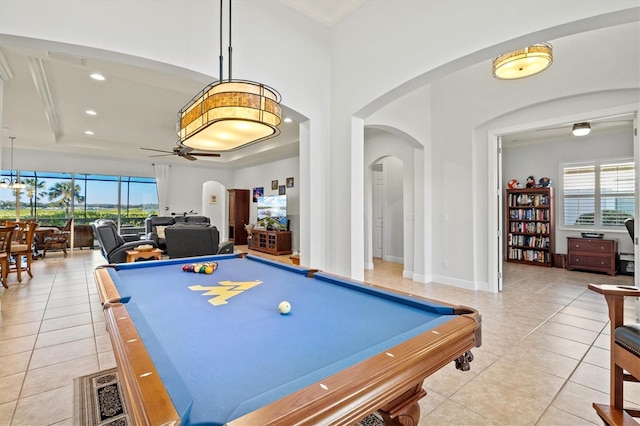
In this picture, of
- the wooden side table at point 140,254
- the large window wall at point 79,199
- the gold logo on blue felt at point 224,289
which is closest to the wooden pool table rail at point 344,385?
the gold logo on blue felt at point 224,289

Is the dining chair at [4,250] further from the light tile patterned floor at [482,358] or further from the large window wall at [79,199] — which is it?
the large window wall at [79,199]

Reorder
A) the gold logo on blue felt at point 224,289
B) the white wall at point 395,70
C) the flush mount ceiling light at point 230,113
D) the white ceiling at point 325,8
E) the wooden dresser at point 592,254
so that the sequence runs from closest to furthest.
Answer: the flush mount ceiling light at point 230,113
the gold logo on blue felt at point 224,289
the white wall at point 395,70
the white ceiling at point 325,8
the wooden dresser at point 592,254

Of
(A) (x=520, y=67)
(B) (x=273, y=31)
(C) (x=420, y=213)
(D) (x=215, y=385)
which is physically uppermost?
(B) (x=273, y=31)

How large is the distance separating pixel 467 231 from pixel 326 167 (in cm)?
251

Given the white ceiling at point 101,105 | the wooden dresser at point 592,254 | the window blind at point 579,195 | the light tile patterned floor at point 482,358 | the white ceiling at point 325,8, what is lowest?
the light tile patterned floor at point 482,358

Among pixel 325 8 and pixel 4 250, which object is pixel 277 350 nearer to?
pixel 325 8

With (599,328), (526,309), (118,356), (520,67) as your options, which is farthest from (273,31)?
(599,328)

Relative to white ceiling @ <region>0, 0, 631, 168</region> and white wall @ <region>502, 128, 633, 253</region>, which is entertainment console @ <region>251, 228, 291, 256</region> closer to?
white ceiling @ <region>0, 0, 631, 168</region>

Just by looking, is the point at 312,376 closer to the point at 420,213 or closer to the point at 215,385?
the point at 215,385

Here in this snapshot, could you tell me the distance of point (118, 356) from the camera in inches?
37.9

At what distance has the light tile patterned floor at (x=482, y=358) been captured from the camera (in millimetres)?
1795

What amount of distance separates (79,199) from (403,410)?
1106 cm

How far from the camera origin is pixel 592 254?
5746mm

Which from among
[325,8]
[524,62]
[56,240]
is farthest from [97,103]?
[524,62]
